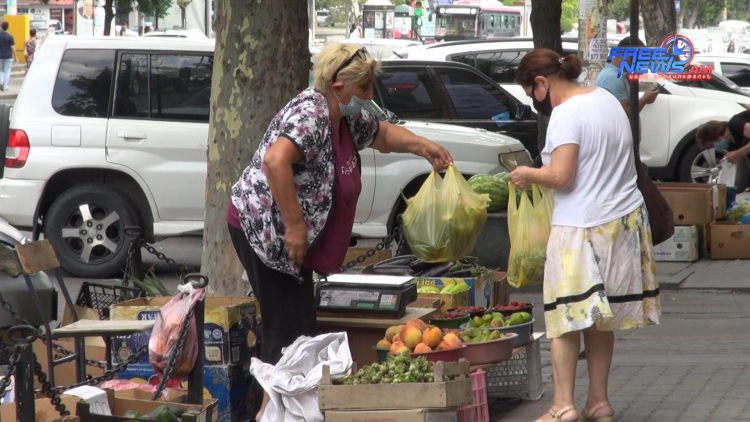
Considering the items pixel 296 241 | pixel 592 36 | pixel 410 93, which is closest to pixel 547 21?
pixel 592 36

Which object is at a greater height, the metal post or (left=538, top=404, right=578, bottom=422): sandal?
the metal post

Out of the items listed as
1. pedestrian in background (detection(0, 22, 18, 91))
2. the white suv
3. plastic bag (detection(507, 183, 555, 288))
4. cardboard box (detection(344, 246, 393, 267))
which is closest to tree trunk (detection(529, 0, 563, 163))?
the white suv

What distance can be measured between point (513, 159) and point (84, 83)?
3935 millimetres

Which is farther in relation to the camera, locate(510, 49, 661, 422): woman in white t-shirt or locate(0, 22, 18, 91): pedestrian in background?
locate(0, 22, 18, 91): pedestrian in background

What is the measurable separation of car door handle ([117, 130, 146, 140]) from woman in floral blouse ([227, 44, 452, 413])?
4823 mm

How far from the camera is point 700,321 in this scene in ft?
24.6

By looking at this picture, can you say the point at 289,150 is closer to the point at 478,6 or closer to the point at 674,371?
the point at 674,371

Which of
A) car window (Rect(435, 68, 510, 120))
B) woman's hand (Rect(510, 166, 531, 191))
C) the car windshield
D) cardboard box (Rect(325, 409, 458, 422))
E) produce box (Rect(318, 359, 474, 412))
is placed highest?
the car windshield

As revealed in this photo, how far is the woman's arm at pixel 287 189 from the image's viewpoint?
4.03 meters

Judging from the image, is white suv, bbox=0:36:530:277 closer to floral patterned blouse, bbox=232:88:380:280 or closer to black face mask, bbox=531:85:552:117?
black face mask, bbox=531:85:552:117

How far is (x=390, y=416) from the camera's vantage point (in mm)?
4082

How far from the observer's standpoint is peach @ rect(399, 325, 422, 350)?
4.51 metres

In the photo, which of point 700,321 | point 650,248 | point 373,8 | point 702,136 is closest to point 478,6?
point 373,8

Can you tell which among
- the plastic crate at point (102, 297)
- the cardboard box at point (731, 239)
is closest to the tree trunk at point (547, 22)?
the cardboard box at point (731, 239)
